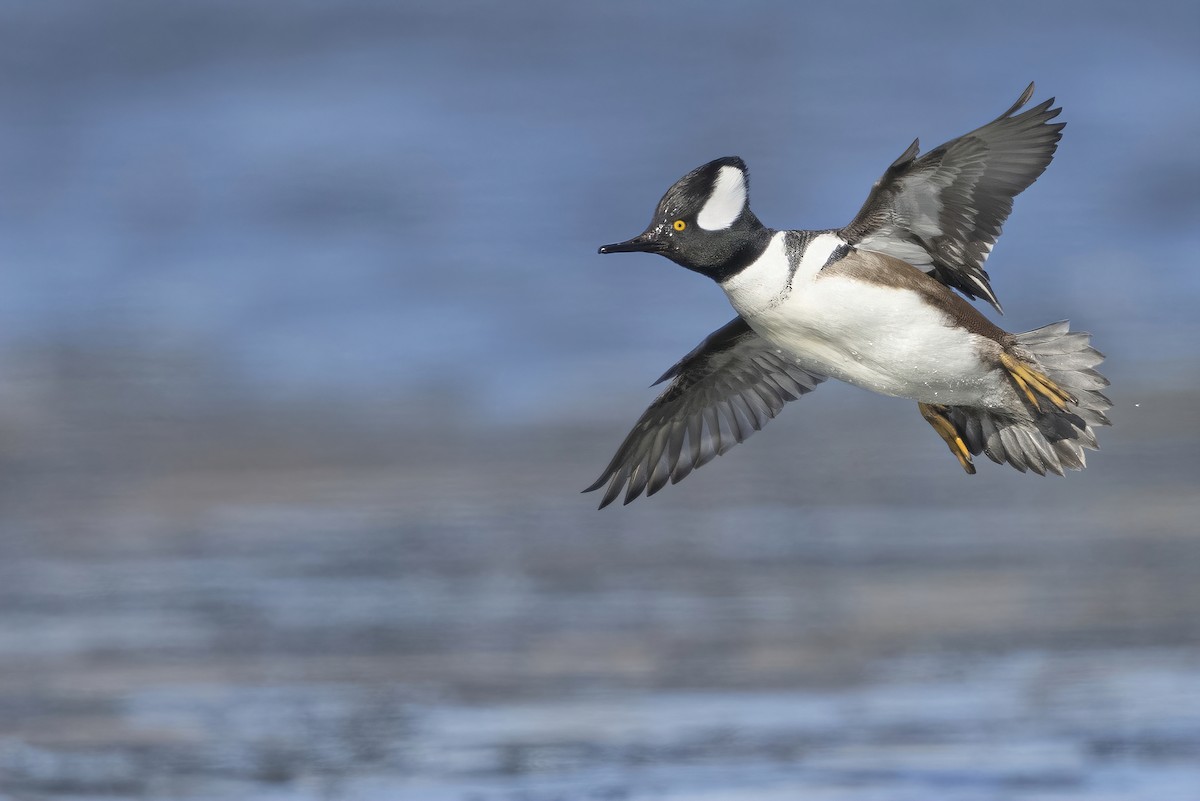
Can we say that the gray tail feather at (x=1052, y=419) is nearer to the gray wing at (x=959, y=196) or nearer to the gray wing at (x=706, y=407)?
the gray wing at (x=959, y=196)

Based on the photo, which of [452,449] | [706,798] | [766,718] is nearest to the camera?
[706,798]

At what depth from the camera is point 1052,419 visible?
19.8ft

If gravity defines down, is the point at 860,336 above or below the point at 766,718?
above

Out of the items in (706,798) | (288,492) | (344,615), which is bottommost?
(706,798)

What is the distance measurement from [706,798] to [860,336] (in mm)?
1892

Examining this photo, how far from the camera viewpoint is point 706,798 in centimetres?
671

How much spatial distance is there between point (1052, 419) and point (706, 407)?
1.19 metres

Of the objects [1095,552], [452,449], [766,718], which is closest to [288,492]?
[452,449]

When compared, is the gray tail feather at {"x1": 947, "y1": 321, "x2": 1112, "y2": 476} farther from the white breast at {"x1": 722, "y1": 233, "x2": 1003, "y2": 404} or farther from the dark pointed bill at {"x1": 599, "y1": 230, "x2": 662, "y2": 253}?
the dark pointed bill at {"x1": 599, "y1": 230, "x2": 662, "y2": 253}

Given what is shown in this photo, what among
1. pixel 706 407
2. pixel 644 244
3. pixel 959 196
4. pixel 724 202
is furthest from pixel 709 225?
pixel 706 407

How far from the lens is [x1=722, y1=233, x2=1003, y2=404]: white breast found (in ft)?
18.6

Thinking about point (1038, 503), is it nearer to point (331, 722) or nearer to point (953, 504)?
point (953, 504)

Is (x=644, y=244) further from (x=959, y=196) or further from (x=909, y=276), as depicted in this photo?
(x=959, y=196)

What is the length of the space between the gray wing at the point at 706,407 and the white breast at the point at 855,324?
644 mm
